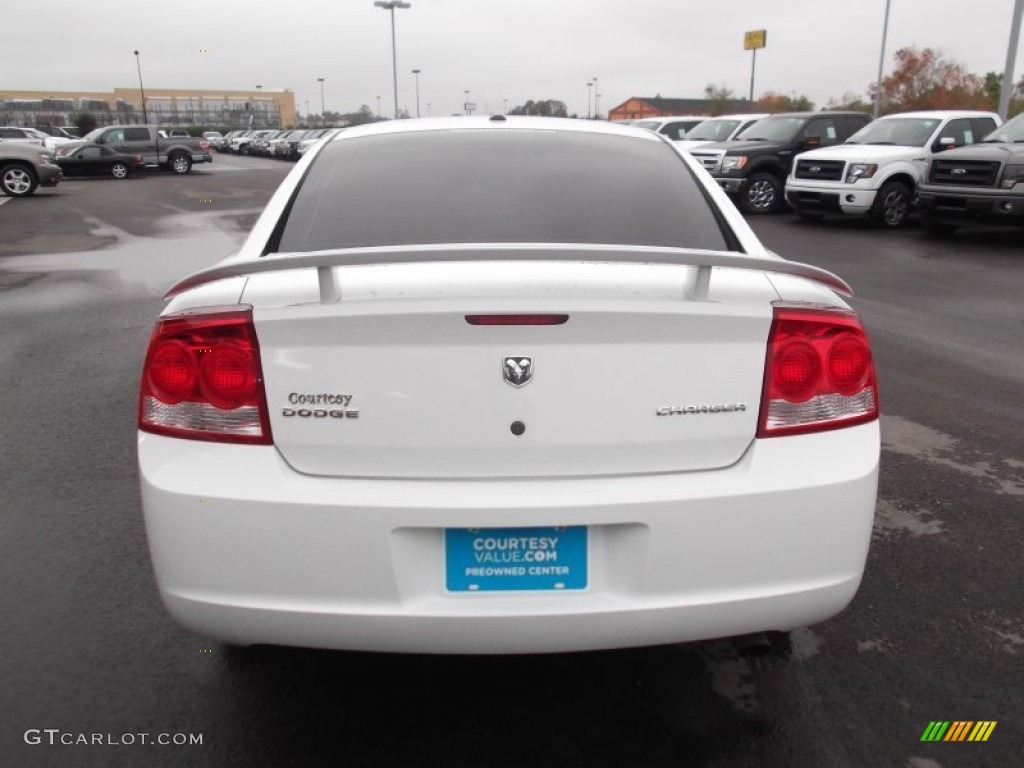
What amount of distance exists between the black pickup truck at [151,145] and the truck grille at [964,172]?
2853cm

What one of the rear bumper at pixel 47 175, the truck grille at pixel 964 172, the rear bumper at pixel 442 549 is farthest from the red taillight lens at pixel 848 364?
the rear bumper at pixel 47 175

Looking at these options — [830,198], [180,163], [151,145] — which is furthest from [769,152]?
[180,163]

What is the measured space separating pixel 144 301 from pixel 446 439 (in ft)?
25.9

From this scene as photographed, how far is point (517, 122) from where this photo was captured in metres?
3.76

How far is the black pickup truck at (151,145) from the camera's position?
31953 millimetres

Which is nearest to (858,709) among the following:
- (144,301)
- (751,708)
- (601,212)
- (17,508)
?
(751,708)

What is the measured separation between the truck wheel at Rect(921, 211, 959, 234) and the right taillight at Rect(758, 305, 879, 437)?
12696mm

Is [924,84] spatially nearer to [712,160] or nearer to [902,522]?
[712,160]

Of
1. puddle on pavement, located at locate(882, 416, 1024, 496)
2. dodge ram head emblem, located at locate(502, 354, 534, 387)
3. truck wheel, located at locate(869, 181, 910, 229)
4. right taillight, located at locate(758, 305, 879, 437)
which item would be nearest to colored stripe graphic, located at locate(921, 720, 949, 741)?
right taillight, located at locate(758, 305, 879, 437)

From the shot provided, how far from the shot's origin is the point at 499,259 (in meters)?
2.22

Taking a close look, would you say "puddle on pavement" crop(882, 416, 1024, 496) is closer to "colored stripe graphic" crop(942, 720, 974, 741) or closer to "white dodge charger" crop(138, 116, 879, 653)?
"colored stripe graphic" crop(942, 720, 974, 741)

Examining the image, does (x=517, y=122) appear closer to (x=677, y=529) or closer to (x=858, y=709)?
(x=677, y=529)

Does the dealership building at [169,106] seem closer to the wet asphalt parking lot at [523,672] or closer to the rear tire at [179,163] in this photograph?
the rear tire at [179,163]

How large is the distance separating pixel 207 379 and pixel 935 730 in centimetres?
225
